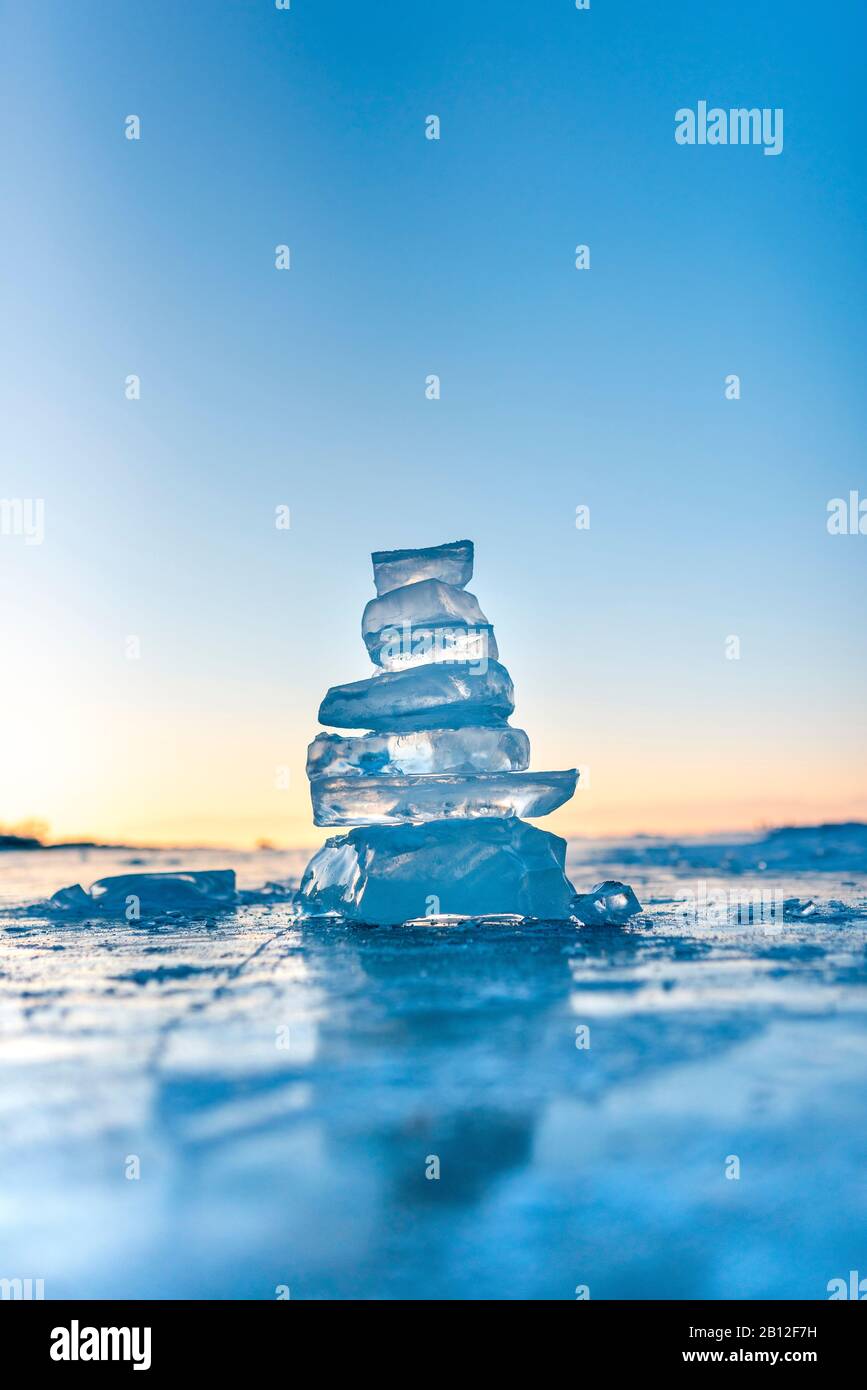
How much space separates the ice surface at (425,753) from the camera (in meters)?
8.66

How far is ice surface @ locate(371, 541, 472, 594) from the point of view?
939cm

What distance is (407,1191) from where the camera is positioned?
9.91ft

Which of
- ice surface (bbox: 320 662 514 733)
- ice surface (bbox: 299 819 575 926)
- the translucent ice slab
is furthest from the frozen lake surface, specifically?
the translucent ice slab

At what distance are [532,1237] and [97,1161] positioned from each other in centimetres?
154

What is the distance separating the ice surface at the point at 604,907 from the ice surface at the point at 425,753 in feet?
4.29

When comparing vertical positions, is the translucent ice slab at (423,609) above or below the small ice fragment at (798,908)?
above

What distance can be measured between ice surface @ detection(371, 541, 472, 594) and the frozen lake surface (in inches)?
163

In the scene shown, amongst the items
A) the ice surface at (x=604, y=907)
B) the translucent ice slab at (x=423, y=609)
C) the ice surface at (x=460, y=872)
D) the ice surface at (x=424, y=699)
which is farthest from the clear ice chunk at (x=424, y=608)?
the ice surface at (x=604, y=907)

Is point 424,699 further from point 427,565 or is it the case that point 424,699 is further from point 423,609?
point 427,565

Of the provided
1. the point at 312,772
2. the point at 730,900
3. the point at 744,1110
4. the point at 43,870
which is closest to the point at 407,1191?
the point at 744,1110

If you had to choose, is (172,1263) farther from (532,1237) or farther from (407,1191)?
(532,1237)

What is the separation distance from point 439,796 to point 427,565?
239cm

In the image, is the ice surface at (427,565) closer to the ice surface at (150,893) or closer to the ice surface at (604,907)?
the ice surface at (604,907)

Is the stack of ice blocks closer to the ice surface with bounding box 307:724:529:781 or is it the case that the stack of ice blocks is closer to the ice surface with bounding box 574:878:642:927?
the ice surface with bounding box 307:724:529:781
